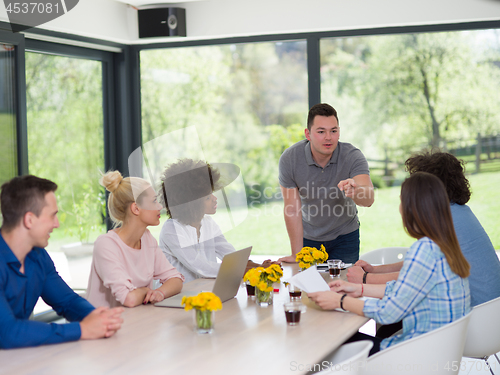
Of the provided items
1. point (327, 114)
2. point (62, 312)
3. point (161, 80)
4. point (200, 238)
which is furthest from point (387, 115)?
point (62, 312)

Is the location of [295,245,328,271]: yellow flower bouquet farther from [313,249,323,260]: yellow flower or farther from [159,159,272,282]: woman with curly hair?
[159,159,272,282]: woman with curly hair

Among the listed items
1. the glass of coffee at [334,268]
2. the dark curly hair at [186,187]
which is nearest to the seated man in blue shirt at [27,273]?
the dark curly hair at [186,187]

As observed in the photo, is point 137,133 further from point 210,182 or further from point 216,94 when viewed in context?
point 210,182

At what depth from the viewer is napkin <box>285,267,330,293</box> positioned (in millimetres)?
2037

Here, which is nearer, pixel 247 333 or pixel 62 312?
pixel 247 333

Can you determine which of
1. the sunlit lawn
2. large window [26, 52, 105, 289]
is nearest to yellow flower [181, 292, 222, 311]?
the sunlit lawn

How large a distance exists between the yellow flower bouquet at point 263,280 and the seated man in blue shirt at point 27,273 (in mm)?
566

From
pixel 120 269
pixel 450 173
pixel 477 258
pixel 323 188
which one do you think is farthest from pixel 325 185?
pixel 120 269

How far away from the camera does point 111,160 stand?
5062 mm

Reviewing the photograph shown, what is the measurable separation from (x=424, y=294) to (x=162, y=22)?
356 cm

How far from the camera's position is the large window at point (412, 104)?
4.25m

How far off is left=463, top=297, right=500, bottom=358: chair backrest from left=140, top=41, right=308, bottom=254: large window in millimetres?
2648

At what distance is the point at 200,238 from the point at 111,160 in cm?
269

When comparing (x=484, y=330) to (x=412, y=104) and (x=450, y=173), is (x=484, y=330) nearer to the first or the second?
(x=450, y=173)
